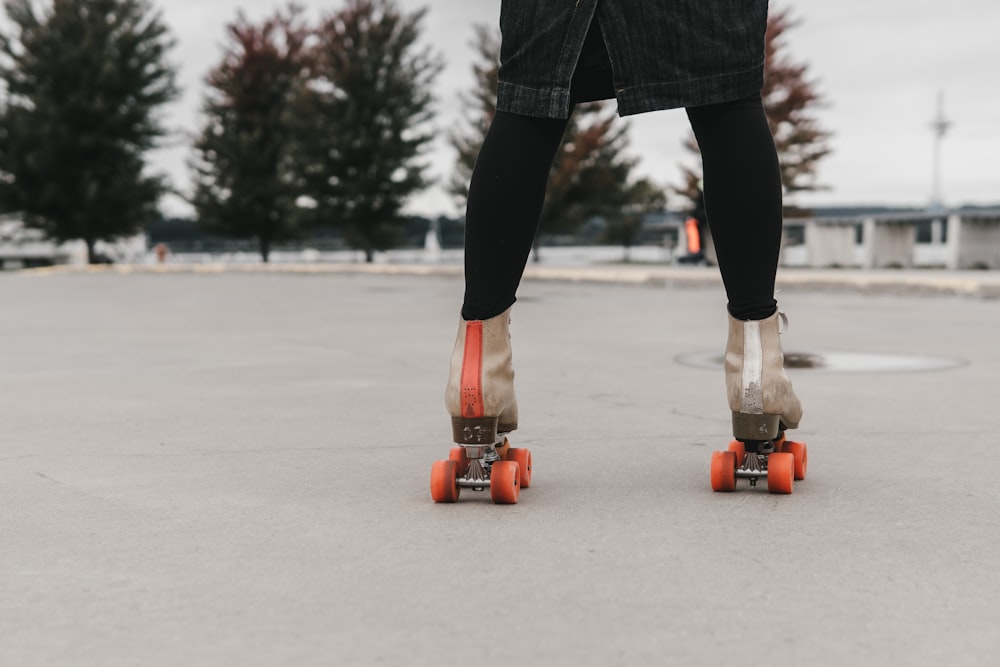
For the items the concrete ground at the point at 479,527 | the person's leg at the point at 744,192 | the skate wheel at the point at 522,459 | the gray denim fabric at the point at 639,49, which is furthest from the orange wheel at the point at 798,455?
the gray denim fabric at the point at 639,49

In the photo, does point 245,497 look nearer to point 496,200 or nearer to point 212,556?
point 212,556

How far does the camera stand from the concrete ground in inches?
75.7

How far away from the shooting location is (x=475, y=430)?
2.87m

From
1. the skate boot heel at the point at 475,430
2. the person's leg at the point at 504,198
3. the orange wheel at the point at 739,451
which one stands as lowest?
the orange wheel at the point at 739,451

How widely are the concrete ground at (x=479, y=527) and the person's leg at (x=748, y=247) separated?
0.23 metres

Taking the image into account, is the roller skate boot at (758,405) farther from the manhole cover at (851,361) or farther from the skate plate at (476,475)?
the manhole cover at (851,361)

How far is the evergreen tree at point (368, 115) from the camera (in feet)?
117

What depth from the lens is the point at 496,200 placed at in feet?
9.68

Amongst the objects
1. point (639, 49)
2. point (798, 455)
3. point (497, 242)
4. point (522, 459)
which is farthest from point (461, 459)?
point (639, 49)

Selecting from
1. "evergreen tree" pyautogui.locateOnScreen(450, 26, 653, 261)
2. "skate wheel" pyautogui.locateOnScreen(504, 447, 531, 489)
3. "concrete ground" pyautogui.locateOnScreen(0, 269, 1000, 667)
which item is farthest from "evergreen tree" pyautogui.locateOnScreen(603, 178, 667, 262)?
"skate wheel" pyautogui.locateOnScreen(504, 447, 531, 489)

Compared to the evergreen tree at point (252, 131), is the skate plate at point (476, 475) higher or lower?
lower

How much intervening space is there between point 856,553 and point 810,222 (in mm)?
25817

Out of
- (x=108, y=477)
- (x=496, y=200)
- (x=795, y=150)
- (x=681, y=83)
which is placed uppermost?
(x=795, y=150)

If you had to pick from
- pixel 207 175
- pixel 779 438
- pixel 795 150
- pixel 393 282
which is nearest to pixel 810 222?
pixel 795 150
